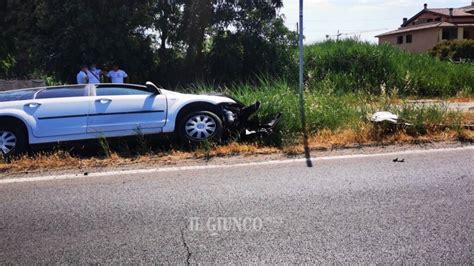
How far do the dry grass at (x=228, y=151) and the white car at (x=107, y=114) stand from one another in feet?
1.11

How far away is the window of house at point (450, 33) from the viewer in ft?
167

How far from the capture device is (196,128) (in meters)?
7.39

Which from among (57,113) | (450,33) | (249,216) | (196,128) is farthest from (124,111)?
(450,33)

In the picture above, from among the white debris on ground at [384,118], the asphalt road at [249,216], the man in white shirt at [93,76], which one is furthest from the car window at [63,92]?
the man in white shirt at [93,76]

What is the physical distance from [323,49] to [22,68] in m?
12.6

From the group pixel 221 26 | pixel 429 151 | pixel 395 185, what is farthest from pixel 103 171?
pixel 221 26

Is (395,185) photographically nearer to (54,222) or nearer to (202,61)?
(54,222)

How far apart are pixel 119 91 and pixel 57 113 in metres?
1.03

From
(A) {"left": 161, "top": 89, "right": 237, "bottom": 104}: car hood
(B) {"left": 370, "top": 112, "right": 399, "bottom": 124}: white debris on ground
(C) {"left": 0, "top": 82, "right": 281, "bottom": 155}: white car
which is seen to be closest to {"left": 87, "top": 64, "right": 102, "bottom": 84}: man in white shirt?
(C) {"left": 0, "top": 82, "right": 281, "bottom": 155}: white car

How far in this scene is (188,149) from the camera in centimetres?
735

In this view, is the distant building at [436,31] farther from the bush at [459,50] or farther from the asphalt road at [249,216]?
the asphalt road at [249,216]

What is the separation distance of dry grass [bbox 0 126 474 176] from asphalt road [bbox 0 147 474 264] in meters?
0.71

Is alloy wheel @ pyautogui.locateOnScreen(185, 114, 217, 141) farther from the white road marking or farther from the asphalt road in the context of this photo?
the asphalt road

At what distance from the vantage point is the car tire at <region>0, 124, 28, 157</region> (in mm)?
6812
